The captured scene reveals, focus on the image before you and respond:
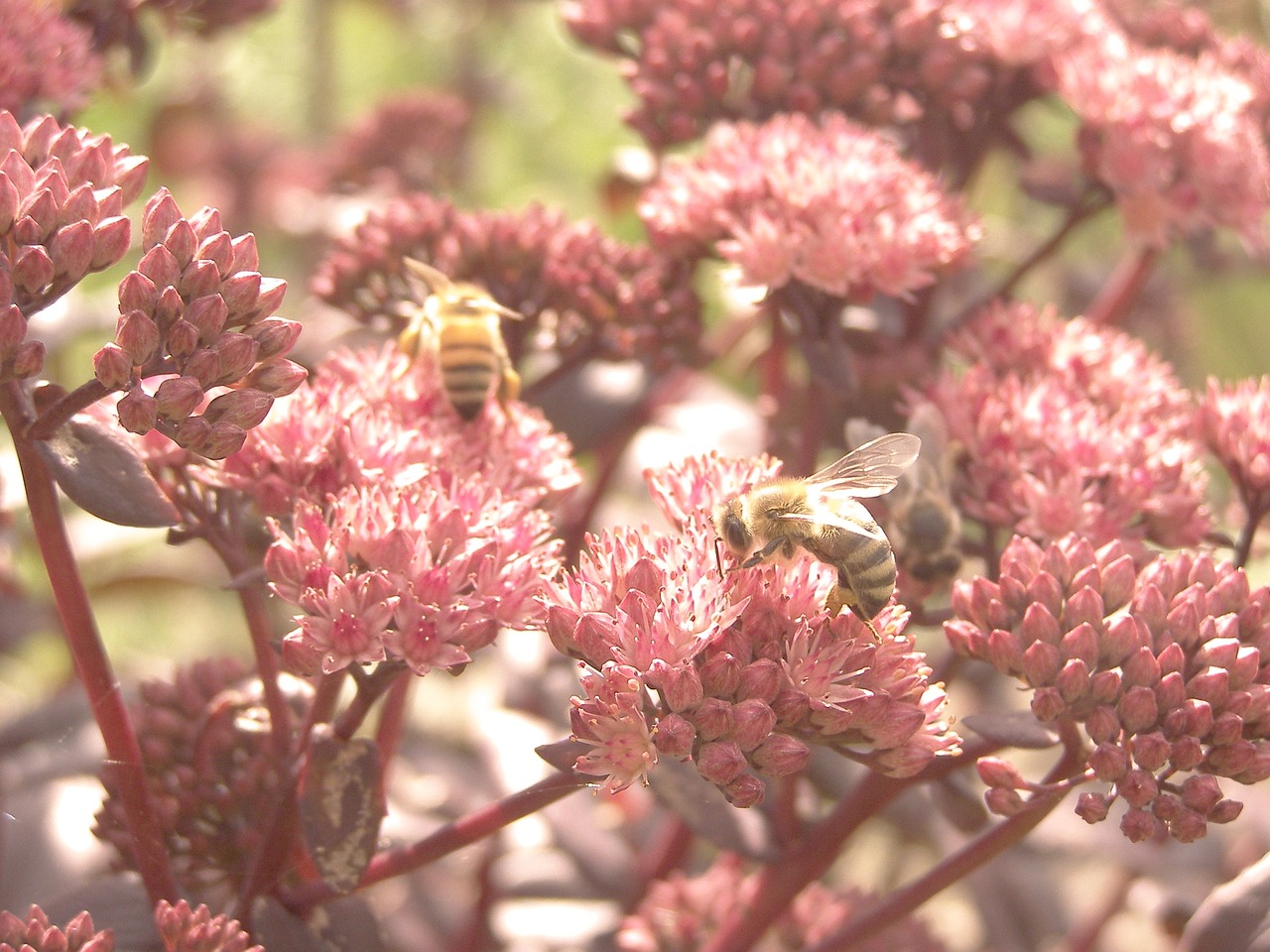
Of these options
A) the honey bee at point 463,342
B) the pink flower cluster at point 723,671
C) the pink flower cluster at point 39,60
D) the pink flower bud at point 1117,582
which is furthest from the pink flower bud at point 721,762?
the pink flower cluster at point 39,60

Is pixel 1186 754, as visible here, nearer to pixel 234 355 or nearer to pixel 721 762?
pixel 721 762

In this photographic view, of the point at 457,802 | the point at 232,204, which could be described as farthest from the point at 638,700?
the point at 232,204

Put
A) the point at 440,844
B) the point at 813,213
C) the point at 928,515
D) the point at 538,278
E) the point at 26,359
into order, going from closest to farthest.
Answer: the point at 26,359, the point at 440,844, the point at 928,515, the point at 813,213, the point at 538,278

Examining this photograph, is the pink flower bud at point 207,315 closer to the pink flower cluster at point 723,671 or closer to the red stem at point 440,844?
the pink flower cluster at point 723,671

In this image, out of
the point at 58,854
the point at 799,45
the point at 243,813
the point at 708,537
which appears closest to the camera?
the point at 708,537

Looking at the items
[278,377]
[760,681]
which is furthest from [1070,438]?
[278,377]

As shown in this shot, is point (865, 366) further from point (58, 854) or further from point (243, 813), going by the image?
point (58, 854)

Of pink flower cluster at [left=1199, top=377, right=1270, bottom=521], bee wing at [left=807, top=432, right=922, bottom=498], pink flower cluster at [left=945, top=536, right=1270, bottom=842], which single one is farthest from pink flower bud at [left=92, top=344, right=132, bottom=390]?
pink flower cluster at [left=1199, top=377, right=1270, bottom=521]

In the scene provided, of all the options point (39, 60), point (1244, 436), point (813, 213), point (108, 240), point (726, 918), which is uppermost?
point (39, 60)
